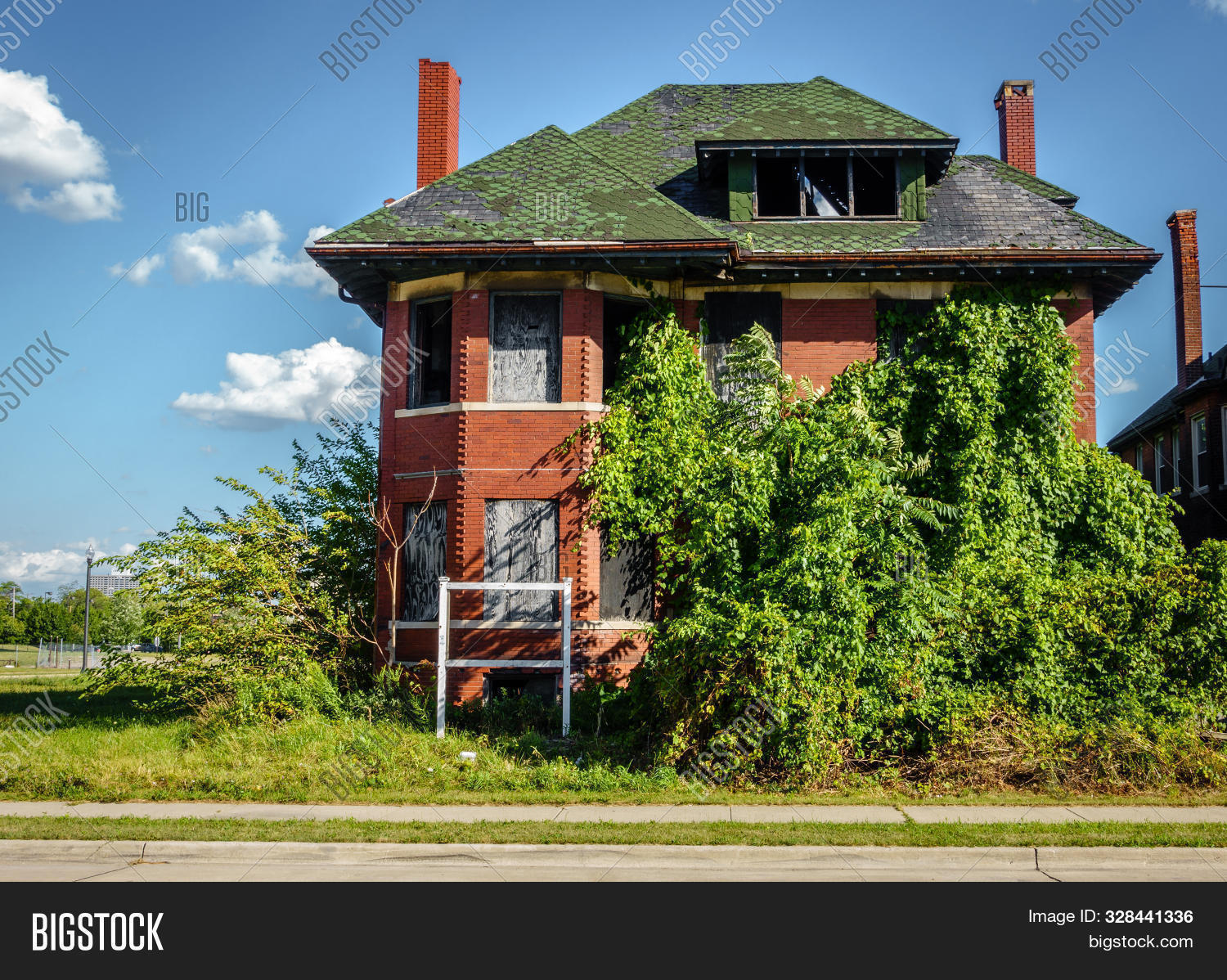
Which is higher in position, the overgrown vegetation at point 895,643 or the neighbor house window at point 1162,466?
the neighbor house window at point 1162,466

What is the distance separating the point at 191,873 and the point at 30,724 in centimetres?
911

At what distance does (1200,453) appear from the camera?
2872 centimetres

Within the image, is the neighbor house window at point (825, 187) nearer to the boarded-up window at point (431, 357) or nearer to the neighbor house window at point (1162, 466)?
the boarded-up window at point (431, 357)

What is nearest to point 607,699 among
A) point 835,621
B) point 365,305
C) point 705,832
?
point 835,621

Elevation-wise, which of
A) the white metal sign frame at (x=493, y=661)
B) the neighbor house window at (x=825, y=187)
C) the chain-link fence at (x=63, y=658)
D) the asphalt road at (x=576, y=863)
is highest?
the neighbor house window at (x=825, y=187)

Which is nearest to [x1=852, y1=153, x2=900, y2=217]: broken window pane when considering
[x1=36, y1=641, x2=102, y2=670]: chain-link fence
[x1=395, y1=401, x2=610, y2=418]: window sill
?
[x1=395, y1=401, x2=610, y2=418]: window sill

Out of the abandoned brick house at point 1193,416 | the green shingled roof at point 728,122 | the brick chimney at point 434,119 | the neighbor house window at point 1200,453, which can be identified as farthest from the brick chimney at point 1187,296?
the brick chimney at point 434,119

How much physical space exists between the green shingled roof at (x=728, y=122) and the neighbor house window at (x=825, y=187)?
564 millimetres

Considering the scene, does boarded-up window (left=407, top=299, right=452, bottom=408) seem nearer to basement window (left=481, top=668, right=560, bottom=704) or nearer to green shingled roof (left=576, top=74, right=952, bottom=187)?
basement window (left=481, top=668, right=560, bottom=704)

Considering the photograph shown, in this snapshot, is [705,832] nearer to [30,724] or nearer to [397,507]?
[397,507]

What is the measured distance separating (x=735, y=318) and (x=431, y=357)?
5365 millimetres

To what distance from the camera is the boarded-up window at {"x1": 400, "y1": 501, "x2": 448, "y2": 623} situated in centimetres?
1541

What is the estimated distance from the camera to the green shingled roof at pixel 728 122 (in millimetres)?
17188

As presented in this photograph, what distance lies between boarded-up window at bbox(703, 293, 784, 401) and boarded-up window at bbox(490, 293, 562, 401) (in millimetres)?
2734
